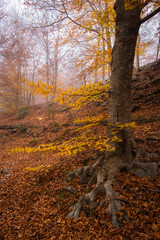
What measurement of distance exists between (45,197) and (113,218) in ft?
7.49

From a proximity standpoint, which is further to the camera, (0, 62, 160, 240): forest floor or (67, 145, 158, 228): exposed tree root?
(67, 145, 158, 228): exposed tree root

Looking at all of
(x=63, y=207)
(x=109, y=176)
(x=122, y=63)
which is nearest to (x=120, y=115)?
(x=122, y=63)

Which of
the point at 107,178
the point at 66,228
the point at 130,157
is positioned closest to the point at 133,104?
the point at 130,157

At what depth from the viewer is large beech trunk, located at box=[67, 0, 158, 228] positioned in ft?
8.64

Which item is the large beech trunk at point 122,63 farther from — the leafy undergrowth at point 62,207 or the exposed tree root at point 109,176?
the leafy undergrowth at point 62,207

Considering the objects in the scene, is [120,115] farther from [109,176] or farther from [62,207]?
[62,207]

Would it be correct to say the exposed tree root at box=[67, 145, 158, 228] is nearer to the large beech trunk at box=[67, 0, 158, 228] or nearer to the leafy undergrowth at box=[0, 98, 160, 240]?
the large beech trunk at box=[67, 0, 158, 228]

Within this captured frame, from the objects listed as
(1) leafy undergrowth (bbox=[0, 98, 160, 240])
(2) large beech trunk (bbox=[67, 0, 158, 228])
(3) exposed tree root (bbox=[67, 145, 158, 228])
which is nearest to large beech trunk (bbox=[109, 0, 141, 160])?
(2) large beech trunk (bbox=[67, 0, 158, 228])

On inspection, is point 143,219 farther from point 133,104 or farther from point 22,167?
point 133,104

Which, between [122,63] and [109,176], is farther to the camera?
[109,176]

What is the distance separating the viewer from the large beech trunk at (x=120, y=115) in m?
2.63

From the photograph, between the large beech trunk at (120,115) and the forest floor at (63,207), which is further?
the large beech trunk at (120,115)

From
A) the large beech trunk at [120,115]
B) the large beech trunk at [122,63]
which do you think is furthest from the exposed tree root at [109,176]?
the large beech trunk at [122,63]

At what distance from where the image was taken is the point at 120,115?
2.94 metres
